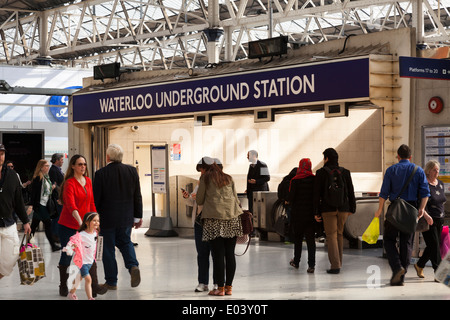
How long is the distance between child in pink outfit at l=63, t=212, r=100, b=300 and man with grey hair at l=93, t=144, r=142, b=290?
0.58m

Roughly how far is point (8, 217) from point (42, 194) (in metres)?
4.79

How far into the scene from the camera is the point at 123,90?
1511 centimetres

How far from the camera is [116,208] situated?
8.08 meters

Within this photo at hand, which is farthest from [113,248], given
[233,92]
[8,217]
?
[233,92]

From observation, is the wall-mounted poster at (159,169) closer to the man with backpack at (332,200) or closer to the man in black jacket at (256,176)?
the man in black jacket at (256,176)

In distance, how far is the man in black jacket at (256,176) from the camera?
45.8 ft

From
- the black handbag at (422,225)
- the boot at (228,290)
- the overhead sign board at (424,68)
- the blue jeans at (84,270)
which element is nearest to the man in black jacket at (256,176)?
the overhead sign board at (424,68)

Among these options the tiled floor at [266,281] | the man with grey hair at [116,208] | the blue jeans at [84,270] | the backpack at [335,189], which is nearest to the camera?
the blue jeans at [84,270]

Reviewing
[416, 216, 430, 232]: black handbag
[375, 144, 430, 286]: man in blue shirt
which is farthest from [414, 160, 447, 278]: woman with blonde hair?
[375, 144, 430, 286]: man in blue shirt

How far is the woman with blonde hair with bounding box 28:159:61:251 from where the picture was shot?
12414mm

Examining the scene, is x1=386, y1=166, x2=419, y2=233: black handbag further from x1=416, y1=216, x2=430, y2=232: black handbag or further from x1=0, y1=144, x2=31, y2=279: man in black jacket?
x1=0, y1=144, x2=31, y2=279: man in black jacket

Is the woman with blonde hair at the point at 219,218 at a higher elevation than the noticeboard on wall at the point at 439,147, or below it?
below

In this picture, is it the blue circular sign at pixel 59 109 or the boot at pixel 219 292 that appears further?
the blue circular sign at pixel 59 109
